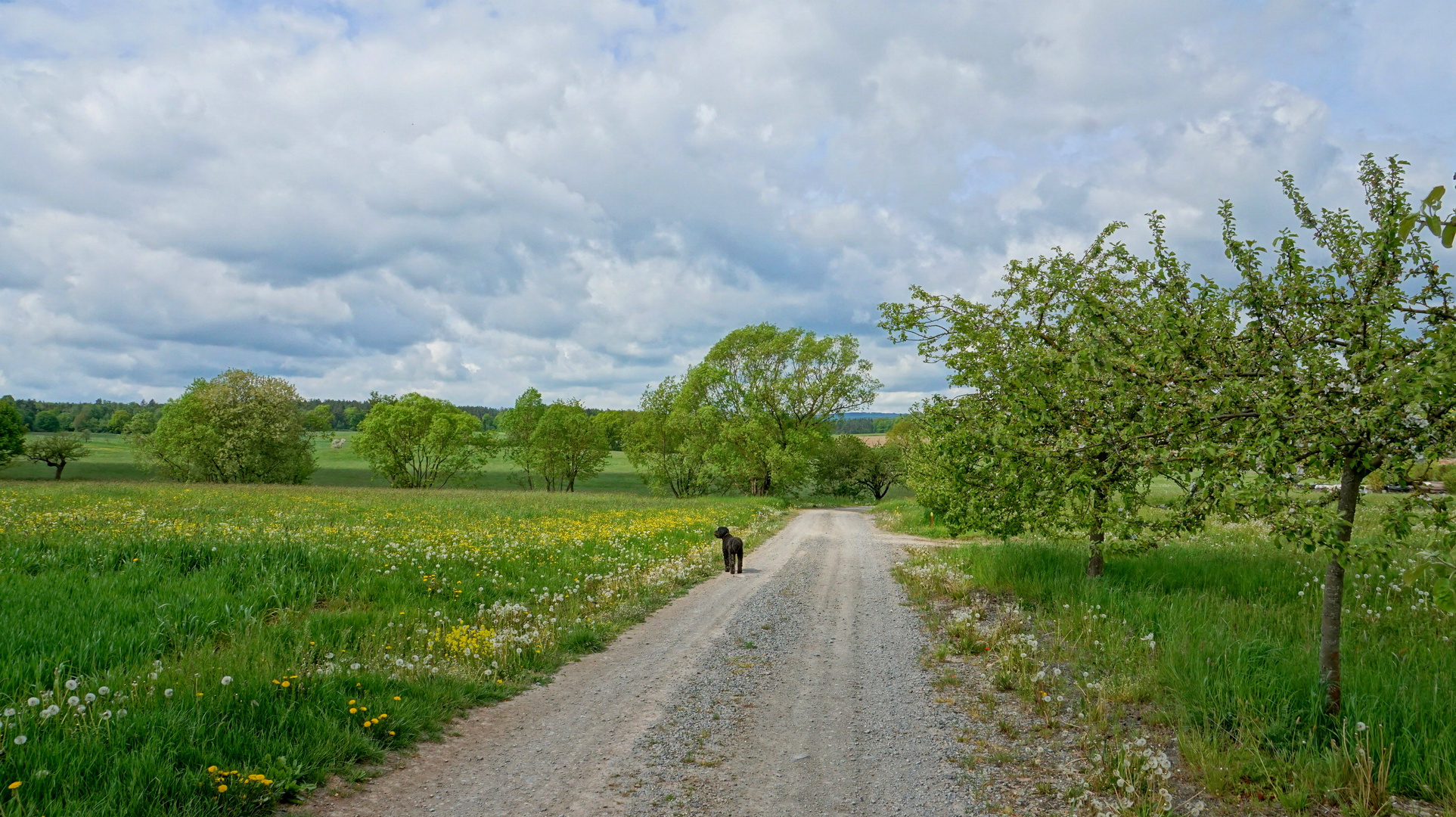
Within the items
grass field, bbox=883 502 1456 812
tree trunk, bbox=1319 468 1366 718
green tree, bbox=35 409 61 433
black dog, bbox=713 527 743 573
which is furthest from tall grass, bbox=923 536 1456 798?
green tree, bbox=35 409 61 433

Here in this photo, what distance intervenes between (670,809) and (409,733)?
9.64ft

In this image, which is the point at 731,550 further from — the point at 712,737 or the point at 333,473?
the point at 333,473

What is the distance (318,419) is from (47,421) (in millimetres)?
55757

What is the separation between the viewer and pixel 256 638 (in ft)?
26.9

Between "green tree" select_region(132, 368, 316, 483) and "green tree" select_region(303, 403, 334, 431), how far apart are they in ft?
9.51

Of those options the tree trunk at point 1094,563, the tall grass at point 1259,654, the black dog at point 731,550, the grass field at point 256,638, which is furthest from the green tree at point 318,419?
the tree trunk at point 1094,563

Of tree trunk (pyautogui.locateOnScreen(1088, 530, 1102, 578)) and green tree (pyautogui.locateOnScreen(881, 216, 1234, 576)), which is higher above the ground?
green tree (pyautogui.locateOnScreen(881, 216, 1234, 576))

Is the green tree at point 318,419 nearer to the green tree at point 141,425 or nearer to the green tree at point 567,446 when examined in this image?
the green tree at point 141,425

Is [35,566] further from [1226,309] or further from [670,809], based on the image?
[1226,309]

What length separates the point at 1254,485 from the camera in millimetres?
5367

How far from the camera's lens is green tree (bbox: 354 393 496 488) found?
70.7m

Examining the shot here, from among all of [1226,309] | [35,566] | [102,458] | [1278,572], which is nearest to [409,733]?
[1226,309]

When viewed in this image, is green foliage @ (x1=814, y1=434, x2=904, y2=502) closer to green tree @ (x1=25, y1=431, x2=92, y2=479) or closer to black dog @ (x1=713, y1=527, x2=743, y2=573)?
black dog @ (x1=713, y1=527, x2=743, y2=573)

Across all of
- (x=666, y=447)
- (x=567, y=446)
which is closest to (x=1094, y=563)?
(x=666, y=447)
